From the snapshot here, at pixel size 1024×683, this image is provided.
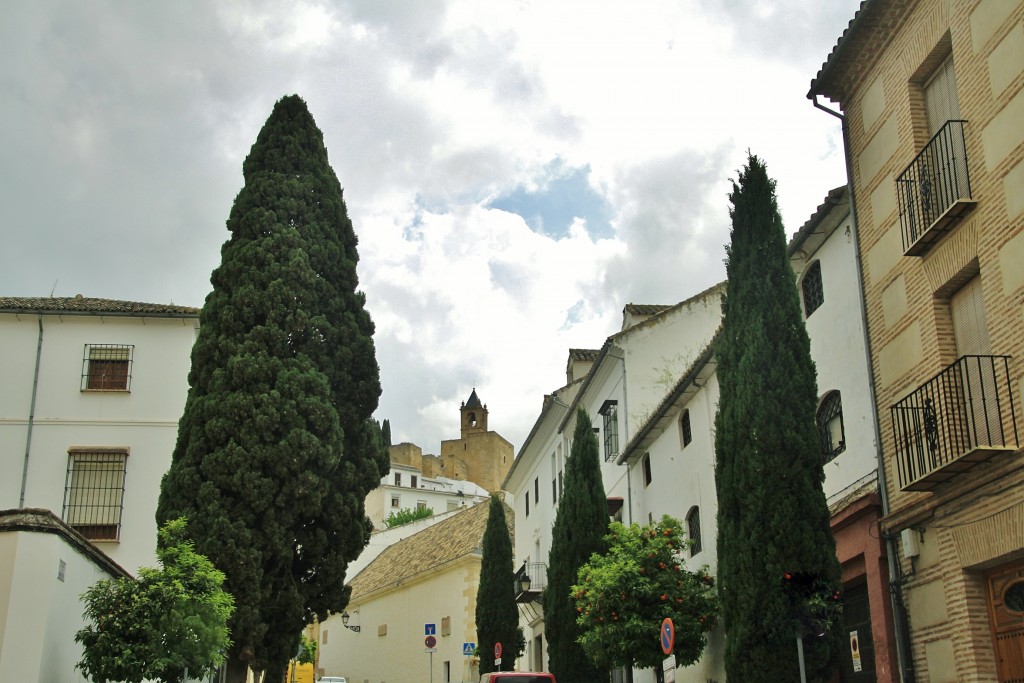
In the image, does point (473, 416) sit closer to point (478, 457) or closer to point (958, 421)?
point (478, 457)

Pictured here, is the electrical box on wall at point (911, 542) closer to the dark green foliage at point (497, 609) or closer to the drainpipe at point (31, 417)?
the drainpipe at point (31, 417)

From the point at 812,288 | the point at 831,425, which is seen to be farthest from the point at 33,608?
the point at 812,288

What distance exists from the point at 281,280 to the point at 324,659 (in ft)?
136

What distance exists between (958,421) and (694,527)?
1058cm

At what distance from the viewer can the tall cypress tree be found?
18297 mm

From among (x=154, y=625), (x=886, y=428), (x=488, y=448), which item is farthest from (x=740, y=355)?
(x=488, y=448)

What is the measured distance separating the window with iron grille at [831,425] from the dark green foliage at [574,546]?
8.45 metres

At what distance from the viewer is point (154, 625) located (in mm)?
14086

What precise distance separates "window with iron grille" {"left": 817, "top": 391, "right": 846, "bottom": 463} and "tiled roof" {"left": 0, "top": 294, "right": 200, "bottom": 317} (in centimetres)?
1564

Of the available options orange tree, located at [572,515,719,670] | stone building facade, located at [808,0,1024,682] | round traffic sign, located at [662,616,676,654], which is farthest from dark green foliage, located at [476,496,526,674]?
stone building facade, located at [808,0,1024,682]

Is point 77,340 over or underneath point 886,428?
over

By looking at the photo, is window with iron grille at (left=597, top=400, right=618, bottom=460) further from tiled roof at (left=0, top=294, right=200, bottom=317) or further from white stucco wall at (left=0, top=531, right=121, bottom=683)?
white stucco wall at (left=0, top=531, right=121, bottom=683)

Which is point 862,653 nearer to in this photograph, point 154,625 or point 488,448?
point 154,625

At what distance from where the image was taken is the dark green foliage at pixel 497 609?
3391 centimetres
